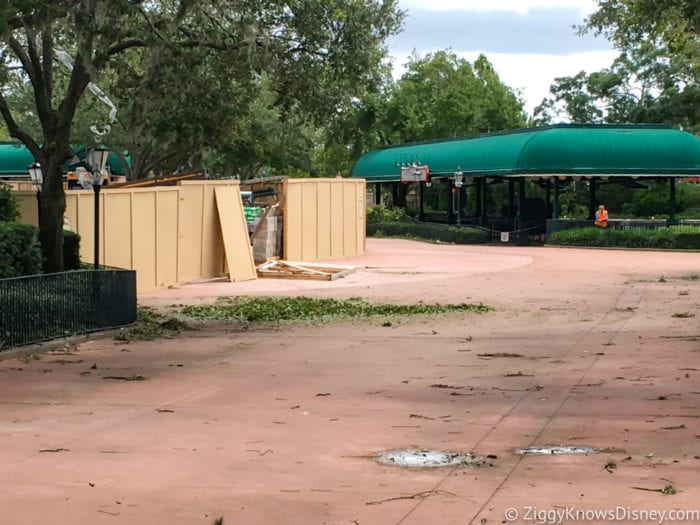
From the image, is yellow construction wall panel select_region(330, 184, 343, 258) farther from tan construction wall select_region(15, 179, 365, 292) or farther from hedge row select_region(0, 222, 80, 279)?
hedge row select_region(0, 222, 80, 279)

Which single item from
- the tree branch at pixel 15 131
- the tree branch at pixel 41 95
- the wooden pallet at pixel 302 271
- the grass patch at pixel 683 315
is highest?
the tree branch at pixel 41 95

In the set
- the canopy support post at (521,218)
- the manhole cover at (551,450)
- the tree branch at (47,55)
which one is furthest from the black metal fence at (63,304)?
the canopy support post at (521,218)

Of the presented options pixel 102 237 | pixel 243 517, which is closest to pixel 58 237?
pixel 102 237

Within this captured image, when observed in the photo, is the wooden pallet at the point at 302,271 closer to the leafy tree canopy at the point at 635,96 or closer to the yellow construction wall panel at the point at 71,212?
the yellow construction wall panel at the point at 71,212

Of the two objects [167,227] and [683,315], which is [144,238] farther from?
[683,315]

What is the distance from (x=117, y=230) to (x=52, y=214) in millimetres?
4913

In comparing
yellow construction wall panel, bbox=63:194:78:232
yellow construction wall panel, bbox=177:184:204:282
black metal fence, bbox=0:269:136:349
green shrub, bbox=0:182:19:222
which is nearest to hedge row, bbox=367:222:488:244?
yellow construction wall panel, bbox=177:184:204:282

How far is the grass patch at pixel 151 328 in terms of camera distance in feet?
60.7

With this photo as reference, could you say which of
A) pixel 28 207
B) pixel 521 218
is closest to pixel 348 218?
pixel 521 218

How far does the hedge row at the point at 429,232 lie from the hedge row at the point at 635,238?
5368 millimetres

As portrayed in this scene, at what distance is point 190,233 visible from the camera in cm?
2962

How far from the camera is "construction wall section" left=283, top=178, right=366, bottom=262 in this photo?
36688 mm

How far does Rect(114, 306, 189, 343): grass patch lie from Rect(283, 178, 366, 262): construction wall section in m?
14.9

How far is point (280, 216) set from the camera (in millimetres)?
36156
